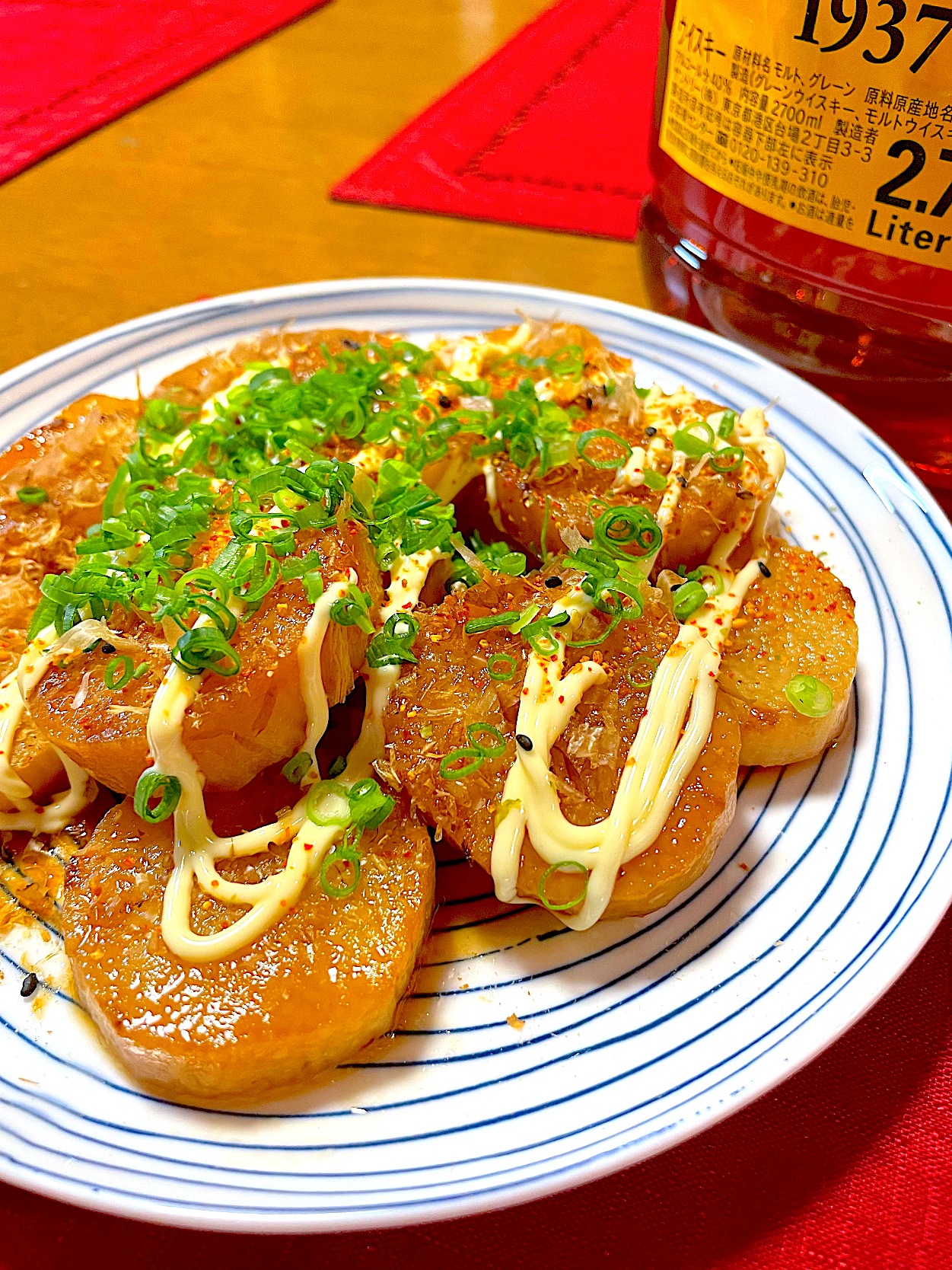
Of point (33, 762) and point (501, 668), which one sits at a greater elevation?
point (501, 668)

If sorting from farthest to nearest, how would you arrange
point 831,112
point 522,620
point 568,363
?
point 568,363
point 831,112
point 522,620

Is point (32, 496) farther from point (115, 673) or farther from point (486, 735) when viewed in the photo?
point (486, 735)

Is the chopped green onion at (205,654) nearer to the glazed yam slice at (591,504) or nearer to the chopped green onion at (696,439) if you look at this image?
the glazed yam slice at (591,504)

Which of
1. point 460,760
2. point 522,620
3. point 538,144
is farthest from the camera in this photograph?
point 538,144

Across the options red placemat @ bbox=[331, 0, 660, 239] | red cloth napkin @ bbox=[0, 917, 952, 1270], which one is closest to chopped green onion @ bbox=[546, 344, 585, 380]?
red placemat @ bbox=[331, 0, 660, 239]

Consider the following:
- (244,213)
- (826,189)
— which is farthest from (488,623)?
(244,213)

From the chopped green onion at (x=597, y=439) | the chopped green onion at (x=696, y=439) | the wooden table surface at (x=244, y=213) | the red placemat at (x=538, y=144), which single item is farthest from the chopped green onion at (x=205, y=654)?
the red placemat at (x=538, y=144)
